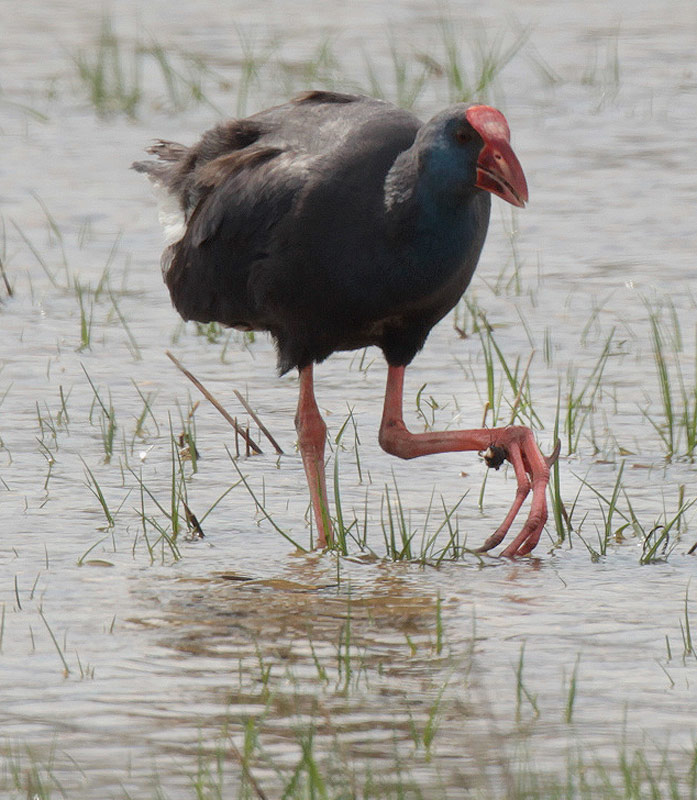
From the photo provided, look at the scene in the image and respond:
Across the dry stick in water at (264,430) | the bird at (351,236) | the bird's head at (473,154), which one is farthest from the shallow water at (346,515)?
the bird's head at (473,154)

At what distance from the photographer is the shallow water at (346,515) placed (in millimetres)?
3314

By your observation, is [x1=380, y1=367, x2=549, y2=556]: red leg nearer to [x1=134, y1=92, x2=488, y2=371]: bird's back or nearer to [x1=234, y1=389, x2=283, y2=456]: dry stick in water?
[x1=134, y1=92, x2=488, y2=371]: bird's back

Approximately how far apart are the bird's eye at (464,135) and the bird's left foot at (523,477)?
33.2 inches

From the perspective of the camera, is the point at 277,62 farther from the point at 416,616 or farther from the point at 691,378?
the point at 416,616

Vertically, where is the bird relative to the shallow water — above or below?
above

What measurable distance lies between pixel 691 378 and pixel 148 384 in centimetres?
195

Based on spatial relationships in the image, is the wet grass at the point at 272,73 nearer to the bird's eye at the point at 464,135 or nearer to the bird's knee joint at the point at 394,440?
the bird's knee joint at the point at 394,440

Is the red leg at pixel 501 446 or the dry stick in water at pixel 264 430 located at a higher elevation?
the red leg at pixel 501 446

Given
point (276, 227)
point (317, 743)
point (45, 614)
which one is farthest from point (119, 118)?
point (317, 743)

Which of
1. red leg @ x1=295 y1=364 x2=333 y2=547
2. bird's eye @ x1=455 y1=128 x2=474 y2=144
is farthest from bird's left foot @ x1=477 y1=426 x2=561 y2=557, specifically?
bird's eye @ x1=455 y1=128 x2=474 y2=144

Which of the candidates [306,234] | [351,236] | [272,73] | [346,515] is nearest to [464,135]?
[351,236]

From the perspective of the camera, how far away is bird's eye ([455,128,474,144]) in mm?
4316

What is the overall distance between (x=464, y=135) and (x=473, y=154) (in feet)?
0.18

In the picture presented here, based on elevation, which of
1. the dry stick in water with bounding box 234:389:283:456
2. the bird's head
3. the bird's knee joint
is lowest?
the dry stick in water with bounding box 234:389:283:456
